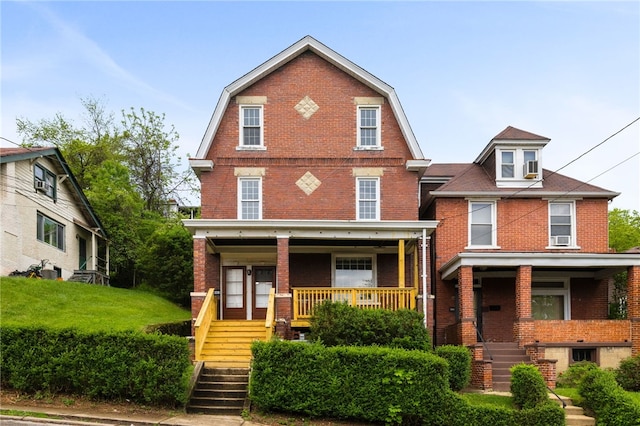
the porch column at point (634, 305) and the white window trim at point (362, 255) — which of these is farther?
the white window trim at point (362, 255)

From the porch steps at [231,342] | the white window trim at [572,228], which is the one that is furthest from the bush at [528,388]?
the white window trim at [572,228]

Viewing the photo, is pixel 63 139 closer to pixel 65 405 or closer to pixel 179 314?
pixel 179 314

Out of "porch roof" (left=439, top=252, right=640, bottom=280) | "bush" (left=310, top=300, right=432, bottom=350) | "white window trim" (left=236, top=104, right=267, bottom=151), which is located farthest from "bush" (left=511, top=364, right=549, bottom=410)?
"white window trim" (left=236, top=104, right=267, bottom=151)

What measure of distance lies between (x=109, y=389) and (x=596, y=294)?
56.9ft

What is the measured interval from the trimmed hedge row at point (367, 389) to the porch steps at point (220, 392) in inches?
33.8

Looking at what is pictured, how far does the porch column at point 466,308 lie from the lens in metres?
20.1

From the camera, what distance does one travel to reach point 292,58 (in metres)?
23.6

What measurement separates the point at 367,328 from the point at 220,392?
4.06 m

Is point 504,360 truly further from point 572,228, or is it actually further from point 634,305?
point 572,228

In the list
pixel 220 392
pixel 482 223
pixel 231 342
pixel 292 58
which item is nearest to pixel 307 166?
pixel 292 58

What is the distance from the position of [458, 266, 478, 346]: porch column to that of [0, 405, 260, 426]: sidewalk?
8.17 m

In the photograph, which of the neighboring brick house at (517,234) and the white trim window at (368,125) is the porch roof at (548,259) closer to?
the neighboring brick house at (517,234)

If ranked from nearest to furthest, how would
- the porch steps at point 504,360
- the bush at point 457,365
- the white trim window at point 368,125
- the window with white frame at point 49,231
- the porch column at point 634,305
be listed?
1. the bush at point 457,365
2. the porch steps at point 504,360
3. the porch column at point 634,305
4. the white trim window at point 368,125
5. the window with white frame at point 49,231

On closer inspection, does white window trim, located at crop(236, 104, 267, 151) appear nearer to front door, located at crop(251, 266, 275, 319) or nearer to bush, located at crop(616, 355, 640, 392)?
front door, located at crop(251, 266, 275, 319)
